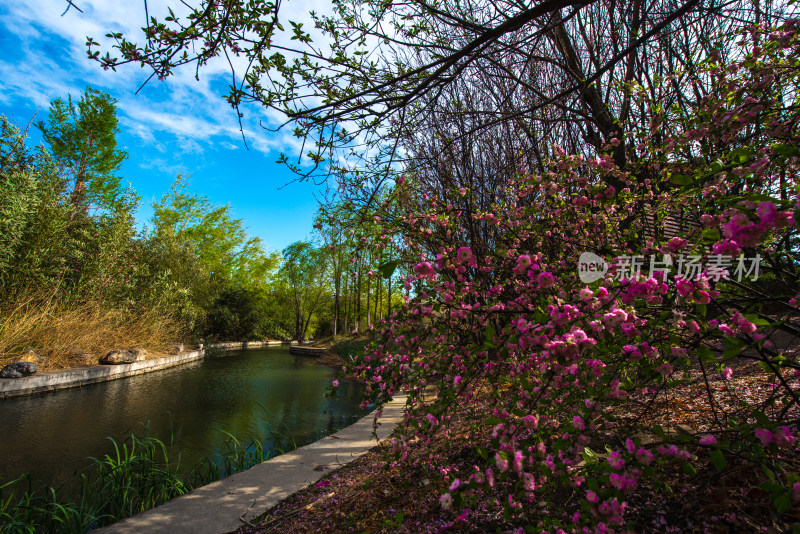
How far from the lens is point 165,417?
224 inches

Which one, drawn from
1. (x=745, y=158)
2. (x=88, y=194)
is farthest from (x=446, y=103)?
(x=88, y=194)

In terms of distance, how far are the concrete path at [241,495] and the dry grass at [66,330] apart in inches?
268

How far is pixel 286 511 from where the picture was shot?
2.49 m

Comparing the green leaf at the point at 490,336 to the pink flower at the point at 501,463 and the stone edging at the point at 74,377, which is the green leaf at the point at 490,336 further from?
the stone edging at the point at 74,377

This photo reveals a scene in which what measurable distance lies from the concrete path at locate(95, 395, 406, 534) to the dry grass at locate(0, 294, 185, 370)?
6.81 metres

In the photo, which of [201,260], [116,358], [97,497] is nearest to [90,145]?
[201,260]

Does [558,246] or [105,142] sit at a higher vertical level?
[105,142]

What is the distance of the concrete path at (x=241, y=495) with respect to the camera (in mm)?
2268

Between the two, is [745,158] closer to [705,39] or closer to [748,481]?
[748,481]

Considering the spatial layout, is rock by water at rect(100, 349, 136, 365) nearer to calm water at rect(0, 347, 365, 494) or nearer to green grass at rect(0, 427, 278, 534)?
calm water at rect(0, 347, 365, 494)

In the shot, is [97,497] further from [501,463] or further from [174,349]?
[174,349]

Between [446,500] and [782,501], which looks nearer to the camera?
[782,501]

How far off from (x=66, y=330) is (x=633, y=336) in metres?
10.9

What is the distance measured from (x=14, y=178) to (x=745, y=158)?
11737mm
